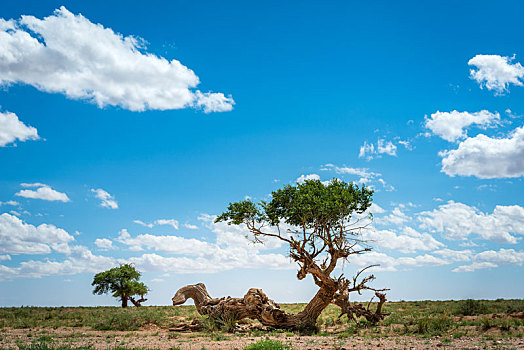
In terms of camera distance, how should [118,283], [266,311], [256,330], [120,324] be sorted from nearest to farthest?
[256,330] < [266,311] < [120,324] < [118,283]

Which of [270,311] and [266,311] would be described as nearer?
[266,311]

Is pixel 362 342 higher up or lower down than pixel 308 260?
lower down

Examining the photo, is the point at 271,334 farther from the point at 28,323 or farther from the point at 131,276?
the point at 131,276

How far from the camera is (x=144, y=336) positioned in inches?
826

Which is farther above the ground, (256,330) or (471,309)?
(471,309)

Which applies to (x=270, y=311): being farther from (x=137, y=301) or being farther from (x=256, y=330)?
(x=137, y=301)

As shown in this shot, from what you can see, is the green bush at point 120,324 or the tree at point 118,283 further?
the tree at point 118,283

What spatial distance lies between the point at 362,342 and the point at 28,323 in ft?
77.5

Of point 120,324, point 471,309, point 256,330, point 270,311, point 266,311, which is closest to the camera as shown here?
point 256,330

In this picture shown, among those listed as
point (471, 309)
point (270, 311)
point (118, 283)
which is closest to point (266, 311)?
point (270, 311)

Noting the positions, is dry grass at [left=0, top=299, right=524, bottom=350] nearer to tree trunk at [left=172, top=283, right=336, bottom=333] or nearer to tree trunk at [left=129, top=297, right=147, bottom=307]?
tree trunk at [left=172, top=283, right=336, bottom=333]

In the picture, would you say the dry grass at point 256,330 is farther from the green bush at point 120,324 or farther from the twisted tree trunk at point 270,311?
the twisted tree trunk at point 270,311

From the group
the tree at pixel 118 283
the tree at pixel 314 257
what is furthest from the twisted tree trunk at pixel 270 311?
the tree at pixel 118 283

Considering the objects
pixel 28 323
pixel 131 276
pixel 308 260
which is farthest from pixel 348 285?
pixel 131 276
